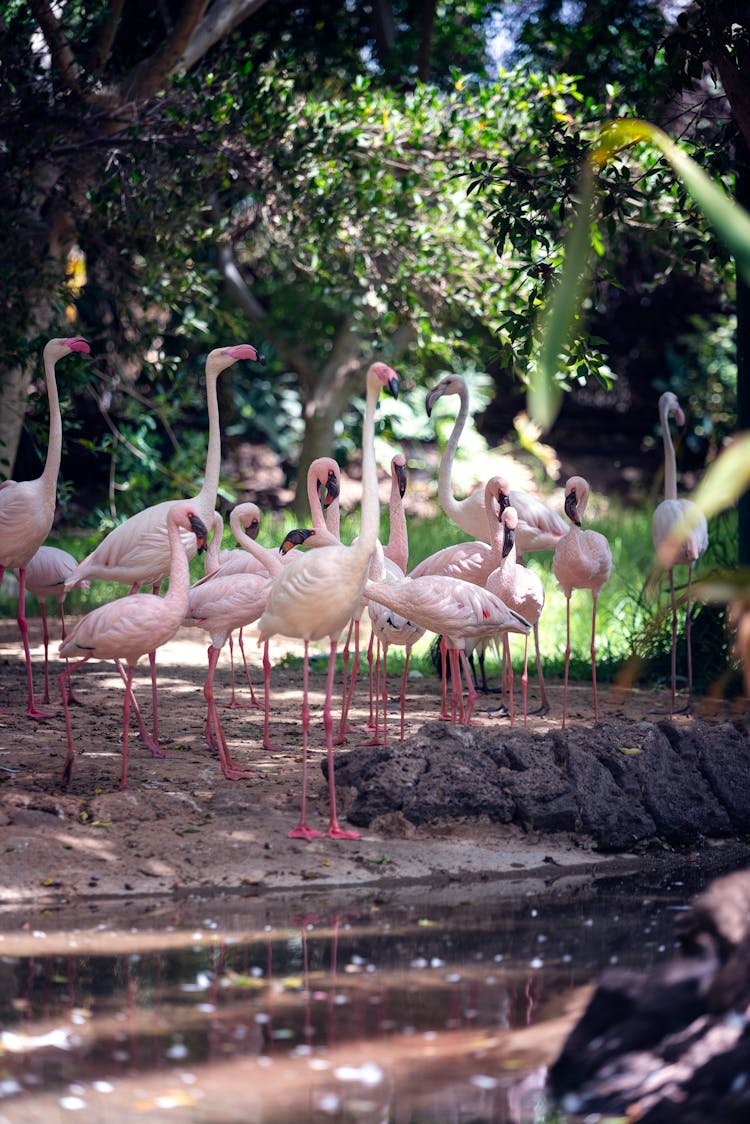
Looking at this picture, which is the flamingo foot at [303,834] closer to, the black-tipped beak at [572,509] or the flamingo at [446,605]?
the flamingo at [446,605]

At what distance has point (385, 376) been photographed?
5906mm

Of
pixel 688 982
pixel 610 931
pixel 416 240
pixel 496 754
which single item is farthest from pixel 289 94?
pixel 688 982

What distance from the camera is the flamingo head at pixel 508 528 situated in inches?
280

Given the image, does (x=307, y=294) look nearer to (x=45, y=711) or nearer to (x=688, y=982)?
(x=45, y=711)

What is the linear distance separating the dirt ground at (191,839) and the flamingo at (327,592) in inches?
8.2

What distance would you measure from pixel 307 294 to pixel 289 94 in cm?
512

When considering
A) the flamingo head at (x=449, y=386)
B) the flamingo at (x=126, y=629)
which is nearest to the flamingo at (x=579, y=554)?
the flamingo head at (x=449, y=386)

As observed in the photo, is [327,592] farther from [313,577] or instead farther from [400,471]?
[400,471]

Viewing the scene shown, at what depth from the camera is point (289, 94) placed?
9.72 m

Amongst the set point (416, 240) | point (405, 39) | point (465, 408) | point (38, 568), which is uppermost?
point (405, 39)

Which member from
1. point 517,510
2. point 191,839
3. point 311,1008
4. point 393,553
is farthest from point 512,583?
point 311,1008

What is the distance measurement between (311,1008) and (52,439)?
4655mm

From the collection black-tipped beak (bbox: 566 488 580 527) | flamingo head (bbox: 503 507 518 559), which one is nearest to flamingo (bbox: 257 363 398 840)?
flamingo head (bbox: 503 507 518 559)

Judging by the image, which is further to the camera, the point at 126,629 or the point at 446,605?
the point at 446,605
